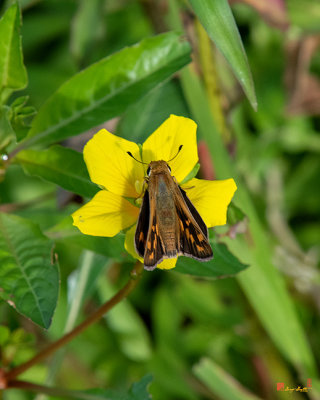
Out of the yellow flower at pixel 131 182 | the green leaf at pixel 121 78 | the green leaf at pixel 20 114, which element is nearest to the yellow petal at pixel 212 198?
the yellow flower at pixel 131 182

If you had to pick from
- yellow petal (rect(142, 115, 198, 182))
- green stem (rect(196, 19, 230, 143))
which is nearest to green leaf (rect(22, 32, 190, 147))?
yellow petal (rect(142, 115, 198, 182))

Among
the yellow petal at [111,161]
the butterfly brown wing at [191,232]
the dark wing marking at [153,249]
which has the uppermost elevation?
the yellow petal at [111,161]

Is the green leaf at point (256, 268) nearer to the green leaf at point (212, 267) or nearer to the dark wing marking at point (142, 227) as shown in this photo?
the green leaf at point (212, 267)

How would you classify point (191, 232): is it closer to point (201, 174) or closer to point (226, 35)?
point (226, 35)

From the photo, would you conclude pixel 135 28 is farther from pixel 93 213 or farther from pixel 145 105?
pixel 93 213

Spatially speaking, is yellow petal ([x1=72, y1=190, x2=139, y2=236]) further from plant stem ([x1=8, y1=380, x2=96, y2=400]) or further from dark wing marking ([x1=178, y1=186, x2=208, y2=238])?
plant stem ([x1=8, y1=380, x2=96, y2=400])

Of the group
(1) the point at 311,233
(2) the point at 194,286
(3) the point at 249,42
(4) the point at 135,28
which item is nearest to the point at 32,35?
(4) the point at 135,28
